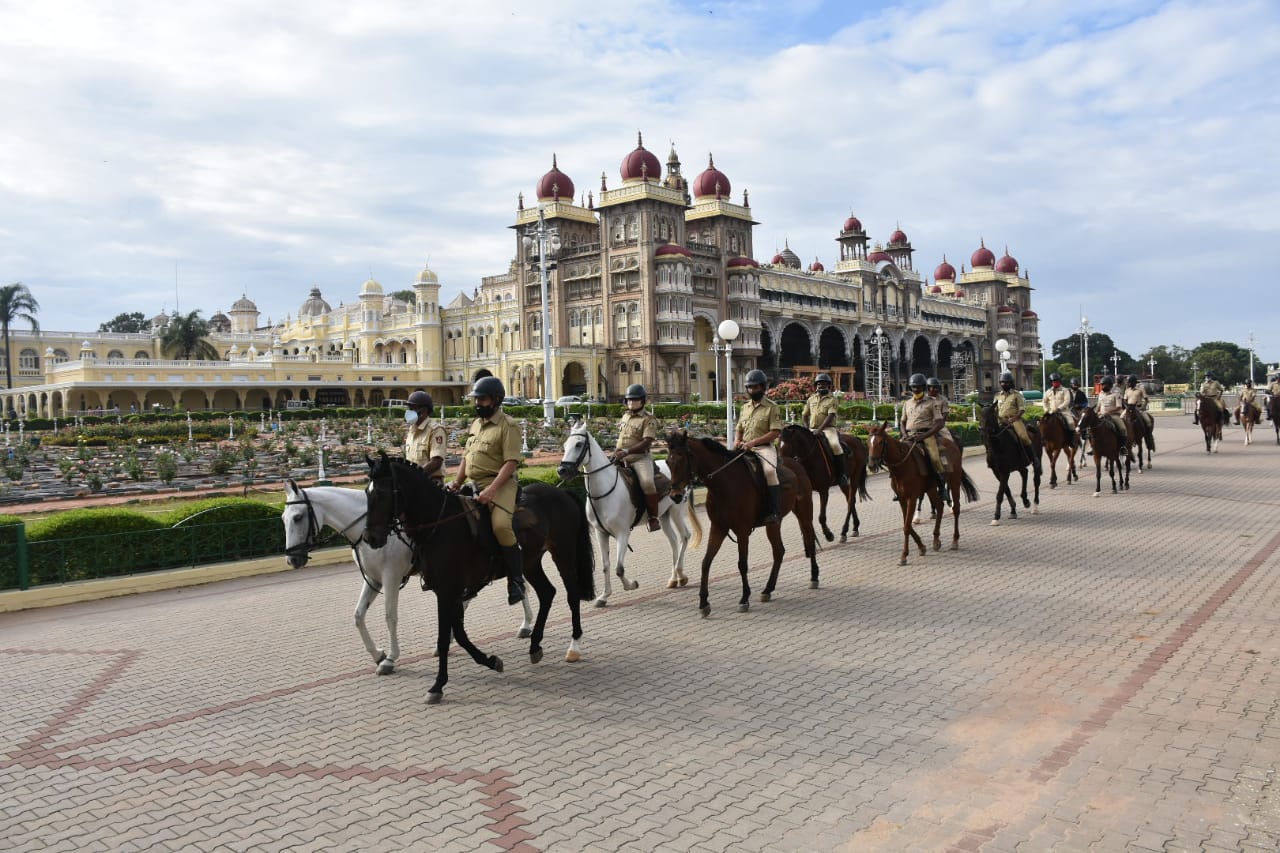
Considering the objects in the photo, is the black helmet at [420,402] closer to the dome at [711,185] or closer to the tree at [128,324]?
the dome at [711,185]

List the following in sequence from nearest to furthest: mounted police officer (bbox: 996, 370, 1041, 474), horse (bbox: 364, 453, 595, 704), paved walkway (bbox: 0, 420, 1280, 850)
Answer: paved walkway (bbox: 0, 420, 1280, 850)
horse (bbox: 364, 453, 595, 704)
mounted police officer (bbox: 996, 370, 1041, 474)

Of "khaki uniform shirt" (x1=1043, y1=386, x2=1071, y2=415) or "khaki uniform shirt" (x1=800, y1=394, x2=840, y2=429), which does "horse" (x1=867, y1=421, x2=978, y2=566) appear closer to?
"khaki uniform shirt" (x1=800, y1=394, x2=840, y2=429)

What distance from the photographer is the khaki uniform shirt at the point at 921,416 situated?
1205 cm

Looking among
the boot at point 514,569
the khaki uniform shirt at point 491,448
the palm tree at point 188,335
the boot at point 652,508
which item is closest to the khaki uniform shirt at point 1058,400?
the boot at point 652,508

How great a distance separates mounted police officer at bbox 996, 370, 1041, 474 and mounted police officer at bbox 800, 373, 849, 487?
3.42m

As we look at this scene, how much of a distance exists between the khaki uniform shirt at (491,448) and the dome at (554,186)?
63310 mm

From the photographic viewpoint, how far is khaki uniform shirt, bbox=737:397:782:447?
32.9ft

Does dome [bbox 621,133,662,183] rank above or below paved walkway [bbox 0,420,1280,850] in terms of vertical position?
above

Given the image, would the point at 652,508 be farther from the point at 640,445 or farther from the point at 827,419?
the point at 827,419

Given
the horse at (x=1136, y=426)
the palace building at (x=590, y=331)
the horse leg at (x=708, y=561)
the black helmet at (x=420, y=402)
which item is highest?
the palace building at (x=590, y=331)

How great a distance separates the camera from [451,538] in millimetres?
6789

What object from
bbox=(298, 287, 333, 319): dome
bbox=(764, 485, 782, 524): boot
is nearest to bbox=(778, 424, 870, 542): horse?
bbox=(764, 485, 782, 524): boot

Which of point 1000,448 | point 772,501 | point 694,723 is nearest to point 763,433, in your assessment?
point 772,501

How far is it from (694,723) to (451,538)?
90.4 inches
